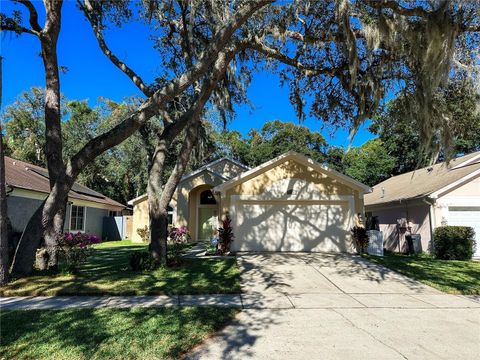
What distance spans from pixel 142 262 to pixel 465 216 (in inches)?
534

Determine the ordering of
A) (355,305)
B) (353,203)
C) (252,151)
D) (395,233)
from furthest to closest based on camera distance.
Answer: (252,151), (395,233), (353,203), (355,305)

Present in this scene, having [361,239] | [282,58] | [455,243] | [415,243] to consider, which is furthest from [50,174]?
[415,243]

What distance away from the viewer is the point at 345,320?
5.80 meters

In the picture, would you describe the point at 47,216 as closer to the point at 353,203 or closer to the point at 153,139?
the point at 353,203

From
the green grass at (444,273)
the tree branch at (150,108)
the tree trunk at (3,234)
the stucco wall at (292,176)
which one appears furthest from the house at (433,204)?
the tree trunk at (3,234)

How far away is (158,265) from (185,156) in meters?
3.28

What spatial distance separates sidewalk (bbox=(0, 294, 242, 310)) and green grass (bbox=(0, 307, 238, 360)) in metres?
0.36

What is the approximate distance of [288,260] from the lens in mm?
11750

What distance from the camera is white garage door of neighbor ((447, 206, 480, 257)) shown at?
15.0m

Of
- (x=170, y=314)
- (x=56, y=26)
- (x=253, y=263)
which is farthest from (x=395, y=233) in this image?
(x=56, y=26)

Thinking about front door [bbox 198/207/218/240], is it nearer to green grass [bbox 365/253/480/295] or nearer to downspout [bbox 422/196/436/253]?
green grass [bbox 365/253/480/295]

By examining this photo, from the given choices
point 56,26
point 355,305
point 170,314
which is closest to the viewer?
point 170,314

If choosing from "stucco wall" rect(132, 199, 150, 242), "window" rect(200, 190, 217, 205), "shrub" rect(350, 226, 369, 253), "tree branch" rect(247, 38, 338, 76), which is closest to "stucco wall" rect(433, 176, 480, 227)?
"shrub" rect(350, 226, 369, 253)

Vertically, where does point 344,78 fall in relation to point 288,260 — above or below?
above
